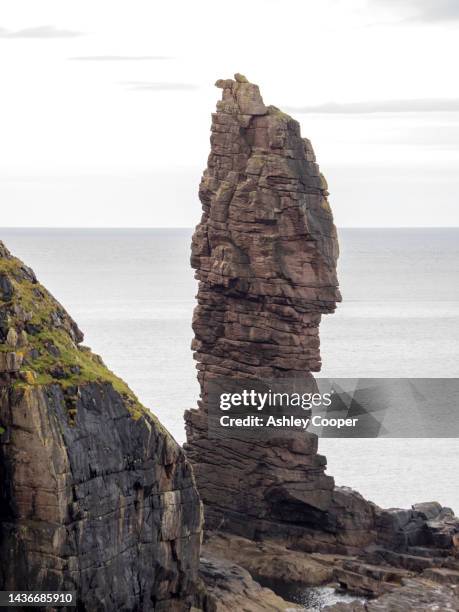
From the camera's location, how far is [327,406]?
12725cm

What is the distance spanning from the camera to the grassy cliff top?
78.6 m

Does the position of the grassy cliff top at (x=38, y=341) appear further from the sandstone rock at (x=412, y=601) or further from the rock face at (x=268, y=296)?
the rock face at (x=268, y=296)

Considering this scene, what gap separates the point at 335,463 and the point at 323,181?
33306mm

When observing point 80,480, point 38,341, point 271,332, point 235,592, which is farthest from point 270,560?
point 80,480

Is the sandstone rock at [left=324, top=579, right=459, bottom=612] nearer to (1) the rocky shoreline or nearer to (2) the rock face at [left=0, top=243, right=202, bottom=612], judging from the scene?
(1) the rocky shoreline

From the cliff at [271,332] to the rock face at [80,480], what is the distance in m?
22.8

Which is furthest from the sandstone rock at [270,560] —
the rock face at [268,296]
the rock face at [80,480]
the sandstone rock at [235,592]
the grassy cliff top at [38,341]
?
the grassy cliff top at [38,341]

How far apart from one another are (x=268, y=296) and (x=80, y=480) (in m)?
34.1

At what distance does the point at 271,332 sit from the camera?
108750 mm

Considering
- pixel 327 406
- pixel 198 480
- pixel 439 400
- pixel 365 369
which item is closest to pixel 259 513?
pixel 198 480

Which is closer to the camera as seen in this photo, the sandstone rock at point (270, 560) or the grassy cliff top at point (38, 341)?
the grassy cliff top at point (38, 341)

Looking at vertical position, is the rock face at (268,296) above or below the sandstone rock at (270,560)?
above

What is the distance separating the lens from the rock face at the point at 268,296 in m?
107

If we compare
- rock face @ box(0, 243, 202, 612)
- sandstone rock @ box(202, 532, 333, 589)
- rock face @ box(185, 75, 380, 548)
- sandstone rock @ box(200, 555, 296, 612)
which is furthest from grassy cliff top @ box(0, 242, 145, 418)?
rock face @ box(185, 75, 380, 548)
